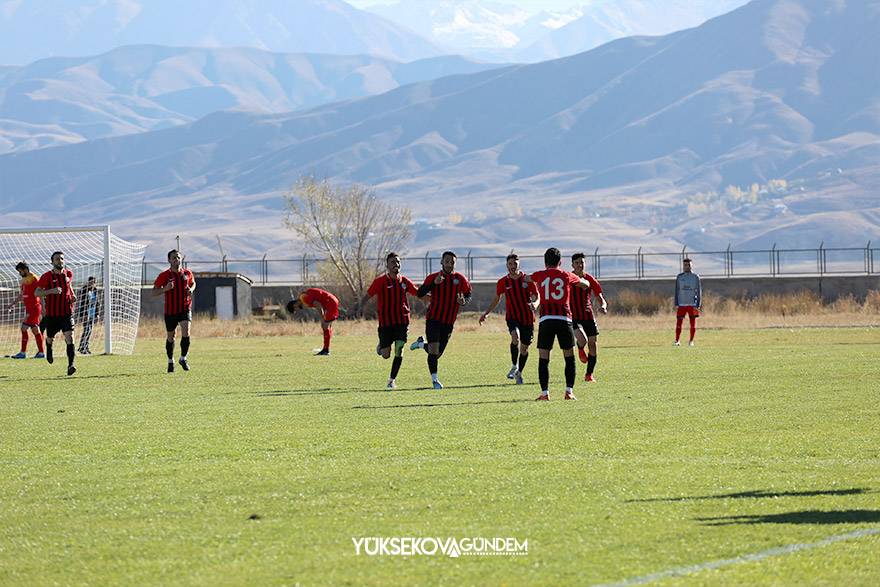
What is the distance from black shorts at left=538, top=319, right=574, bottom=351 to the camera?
17.4 meters

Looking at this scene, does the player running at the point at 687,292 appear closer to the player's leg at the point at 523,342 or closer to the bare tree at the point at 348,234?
the player's leg at the point at 523,342

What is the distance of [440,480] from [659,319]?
1544 inches

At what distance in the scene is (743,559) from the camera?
7.92m

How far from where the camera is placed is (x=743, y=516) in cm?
919

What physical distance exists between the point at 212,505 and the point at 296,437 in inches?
159

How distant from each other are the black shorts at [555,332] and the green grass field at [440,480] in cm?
68

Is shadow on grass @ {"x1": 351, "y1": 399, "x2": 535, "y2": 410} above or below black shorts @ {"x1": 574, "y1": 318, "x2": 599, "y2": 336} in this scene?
below

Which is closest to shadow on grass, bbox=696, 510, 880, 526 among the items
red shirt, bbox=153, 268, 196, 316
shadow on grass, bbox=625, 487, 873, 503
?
shadow on grass, bbox=625, 487, 873, 503

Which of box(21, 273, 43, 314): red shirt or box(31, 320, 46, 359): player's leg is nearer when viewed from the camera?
box(21, 273, 43, 314): red shirt

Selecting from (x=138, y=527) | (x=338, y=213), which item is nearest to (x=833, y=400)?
(x=138, y=527)

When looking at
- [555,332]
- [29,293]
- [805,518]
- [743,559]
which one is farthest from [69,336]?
[743,559]

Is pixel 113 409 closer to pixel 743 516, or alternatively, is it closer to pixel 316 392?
pixel 316 392

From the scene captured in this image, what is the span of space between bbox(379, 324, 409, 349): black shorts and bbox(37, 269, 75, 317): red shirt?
6223 millimetres

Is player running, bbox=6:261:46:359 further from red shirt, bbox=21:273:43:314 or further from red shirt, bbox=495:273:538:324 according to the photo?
red shirt, bbox=495:273:538:324
